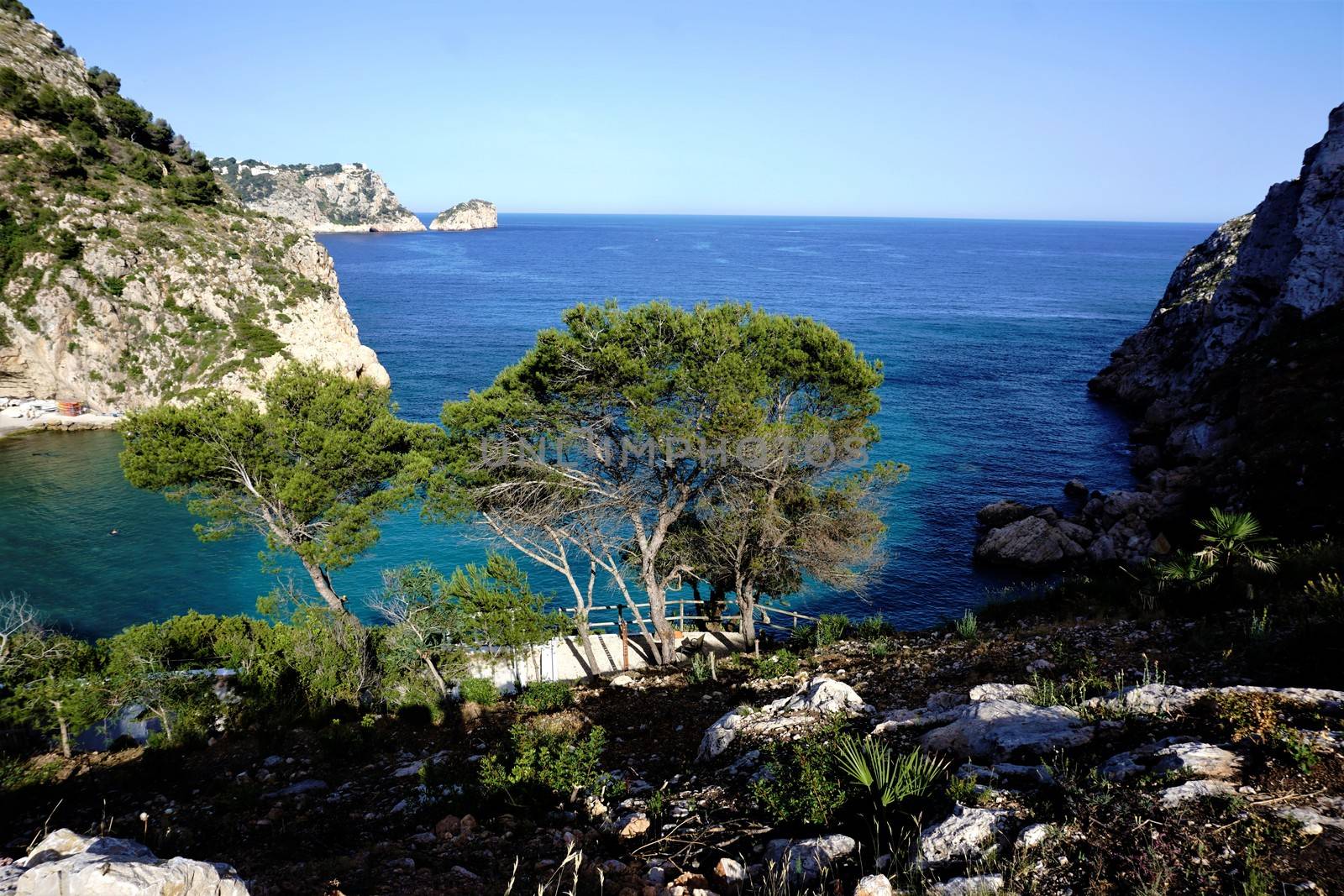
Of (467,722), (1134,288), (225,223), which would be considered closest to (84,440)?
(225,223)

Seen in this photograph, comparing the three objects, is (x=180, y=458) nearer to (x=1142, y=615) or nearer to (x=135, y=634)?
(x=135, y=634)

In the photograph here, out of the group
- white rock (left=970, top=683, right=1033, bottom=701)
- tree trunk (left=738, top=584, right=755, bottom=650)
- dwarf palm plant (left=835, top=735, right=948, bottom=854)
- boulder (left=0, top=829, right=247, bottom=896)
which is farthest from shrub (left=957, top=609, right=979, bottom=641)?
boulder (left=0, top=829, right=247, bottom=896)

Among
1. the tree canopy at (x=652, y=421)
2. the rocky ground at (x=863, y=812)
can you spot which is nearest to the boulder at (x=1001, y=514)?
the tree canopy at (x=652, y=421)

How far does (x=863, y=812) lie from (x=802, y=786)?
614mm

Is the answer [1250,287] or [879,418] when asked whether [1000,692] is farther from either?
[1250,287]

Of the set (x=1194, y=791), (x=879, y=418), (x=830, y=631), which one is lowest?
(x=830, y=631)

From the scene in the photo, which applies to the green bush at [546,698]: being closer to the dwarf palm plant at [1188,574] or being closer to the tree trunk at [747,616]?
the tree trunk at [747,616]

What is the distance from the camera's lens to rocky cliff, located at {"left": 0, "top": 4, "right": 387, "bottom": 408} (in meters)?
45.6

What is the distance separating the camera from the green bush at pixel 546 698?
533 inches

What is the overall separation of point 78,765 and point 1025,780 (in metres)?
14.9

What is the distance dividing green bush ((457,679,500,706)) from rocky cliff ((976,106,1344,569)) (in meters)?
23.8

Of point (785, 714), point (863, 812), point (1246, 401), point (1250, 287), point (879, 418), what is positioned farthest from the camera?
point (879, 418)

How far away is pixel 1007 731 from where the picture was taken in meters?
7.13

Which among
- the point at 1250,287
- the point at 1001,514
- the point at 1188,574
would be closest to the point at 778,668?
the point at 1188,574
